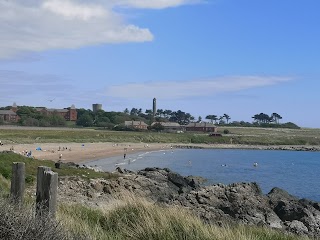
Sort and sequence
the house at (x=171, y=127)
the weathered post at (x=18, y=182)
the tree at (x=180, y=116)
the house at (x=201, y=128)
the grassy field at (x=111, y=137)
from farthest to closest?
the tree at (x=180, y=116) < the house at (x=201, y=128) < the house at (x=171, y=127) < the grassy field at (x=111, y=137) < the weathered post at (x=18, y=182)

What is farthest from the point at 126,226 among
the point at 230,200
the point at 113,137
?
the point at 113,137

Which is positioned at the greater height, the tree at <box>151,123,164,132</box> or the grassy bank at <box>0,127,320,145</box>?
the tree at <box>151,123,164,132</box>

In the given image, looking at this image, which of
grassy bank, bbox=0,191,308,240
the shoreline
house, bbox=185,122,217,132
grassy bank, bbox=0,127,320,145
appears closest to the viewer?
grassy bank, bbox=0,191,308,240

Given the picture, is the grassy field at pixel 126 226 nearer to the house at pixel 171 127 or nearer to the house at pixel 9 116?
the house at pixel 9 116

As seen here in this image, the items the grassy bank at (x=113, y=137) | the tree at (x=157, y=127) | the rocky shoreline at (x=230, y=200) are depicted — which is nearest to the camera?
the rocky shoreline at (x=230, y=200)

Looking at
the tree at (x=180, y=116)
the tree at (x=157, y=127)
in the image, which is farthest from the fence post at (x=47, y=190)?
the tree at (x=180, y=116)

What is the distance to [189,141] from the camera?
396 ft

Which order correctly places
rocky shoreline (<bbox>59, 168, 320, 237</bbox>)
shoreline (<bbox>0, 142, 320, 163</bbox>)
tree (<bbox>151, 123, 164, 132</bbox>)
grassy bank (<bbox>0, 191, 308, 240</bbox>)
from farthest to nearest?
tree (<bbox>151, 123, 164, 132</bbox>) < shoreline (<bbox>0, 142, 320, 163</bbox>) < rocky shoreline (<bbox>59, 168, 320, 237</bbox>) < grassy bank (<bbox>0, 191, 308, 240</bbox>)

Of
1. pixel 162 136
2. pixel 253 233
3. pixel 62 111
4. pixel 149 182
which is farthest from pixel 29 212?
pixel 62 111

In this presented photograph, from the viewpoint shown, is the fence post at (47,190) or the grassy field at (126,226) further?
the fence post at (47,190)

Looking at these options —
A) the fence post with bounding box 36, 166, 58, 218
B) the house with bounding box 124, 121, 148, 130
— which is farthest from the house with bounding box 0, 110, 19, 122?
the fence post with bounding box 36, 166, 58, 218

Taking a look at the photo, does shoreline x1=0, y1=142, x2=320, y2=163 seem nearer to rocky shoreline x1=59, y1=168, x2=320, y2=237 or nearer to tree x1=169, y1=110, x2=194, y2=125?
rocky shoreline x1=59, y1=168, x2=320, y2=237

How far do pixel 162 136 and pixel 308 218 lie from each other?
323 ft

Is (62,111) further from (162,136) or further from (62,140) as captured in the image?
(62,140)
